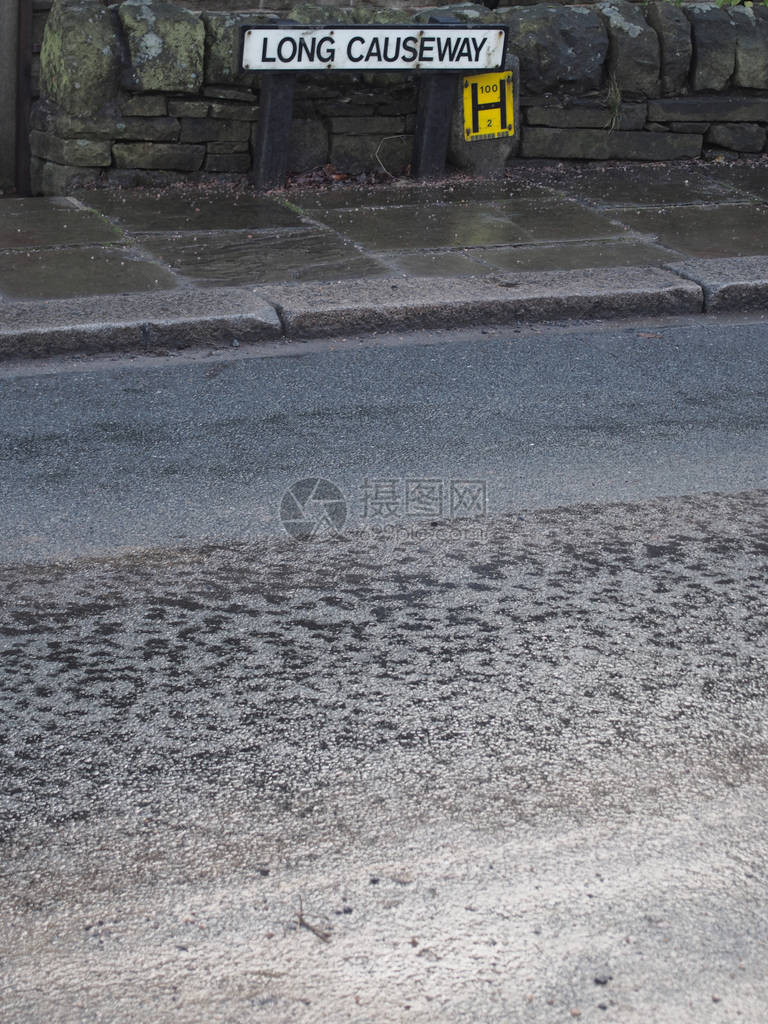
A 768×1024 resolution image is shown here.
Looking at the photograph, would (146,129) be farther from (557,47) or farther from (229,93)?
(557,47)

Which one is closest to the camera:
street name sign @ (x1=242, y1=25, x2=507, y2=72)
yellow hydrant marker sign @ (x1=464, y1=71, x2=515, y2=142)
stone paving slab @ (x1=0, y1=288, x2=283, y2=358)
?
stone paving slab @ (x1=0, y1=288, x2=283, y2=358)

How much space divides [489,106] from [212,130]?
1817mm

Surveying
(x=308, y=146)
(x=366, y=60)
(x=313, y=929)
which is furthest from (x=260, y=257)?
(x=313, y=929)

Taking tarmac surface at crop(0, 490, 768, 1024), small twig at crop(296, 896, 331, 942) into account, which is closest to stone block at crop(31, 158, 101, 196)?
tarmac surface at crop(0, 490, 768, 1024)

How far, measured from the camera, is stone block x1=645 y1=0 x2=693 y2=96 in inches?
338

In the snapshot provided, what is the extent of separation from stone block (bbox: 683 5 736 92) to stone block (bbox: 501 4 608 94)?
0.67m

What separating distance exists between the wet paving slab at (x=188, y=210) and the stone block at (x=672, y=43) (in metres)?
2.95

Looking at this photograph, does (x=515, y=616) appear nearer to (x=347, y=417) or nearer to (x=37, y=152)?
(x=347, y=417)

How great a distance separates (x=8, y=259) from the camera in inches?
250

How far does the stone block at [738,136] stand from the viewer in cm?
898

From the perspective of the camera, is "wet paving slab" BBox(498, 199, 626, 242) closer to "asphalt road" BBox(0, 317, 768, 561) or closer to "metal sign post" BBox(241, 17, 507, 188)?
"metal sign post" BBox(241, 17, 507, 188)

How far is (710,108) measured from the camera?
8852 mm

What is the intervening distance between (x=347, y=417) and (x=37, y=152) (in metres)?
4.44

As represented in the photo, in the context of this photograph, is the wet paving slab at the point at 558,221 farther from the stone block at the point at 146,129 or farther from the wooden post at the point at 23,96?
the wooden post at the point at 23,96
